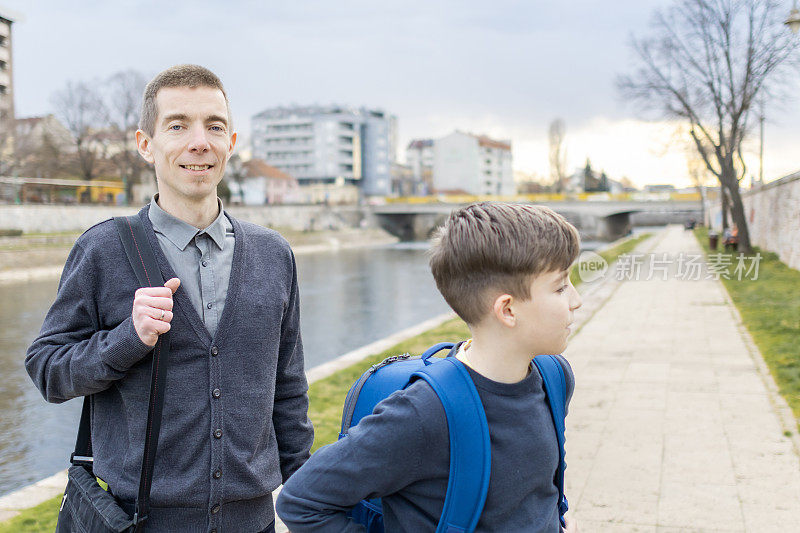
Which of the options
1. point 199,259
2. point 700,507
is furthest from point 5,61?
point 199,259

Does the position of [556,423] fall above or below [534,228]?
below

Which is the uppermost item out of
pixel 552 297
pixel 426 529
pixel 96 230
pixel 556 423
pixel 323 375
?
pixel 96 230

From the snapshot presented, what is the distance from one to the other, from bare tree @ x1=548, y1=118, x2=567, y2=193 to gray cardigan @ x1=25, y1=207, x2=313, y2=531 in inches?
3068

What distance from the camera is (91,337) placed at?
73.0 inches

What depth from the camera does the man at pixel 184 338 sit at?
183 centimetres

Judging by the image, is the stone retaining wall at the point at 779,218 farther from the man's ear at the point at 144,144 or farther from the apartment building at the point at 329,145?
the apartment building at the point at 329,145

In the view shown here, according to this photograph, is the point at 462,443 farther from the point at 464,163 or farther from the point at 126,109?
the point at 464,163

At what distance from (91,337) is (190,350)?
0.26m

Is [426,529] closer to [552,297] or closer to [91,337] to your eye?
[552,297]

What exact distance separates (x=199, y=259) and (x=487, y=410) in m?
0.96

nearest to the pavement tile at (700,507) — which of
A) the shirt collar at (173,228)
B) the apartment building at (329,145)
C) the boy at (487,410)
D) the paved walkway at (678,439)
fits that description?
the paved walkway at (678,439)

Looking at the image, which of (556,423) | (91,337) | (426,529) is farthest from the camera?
(91,337)

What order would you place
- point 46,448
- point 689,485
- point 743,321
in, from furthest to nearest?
point 743,321
point 46,448
point 689,485

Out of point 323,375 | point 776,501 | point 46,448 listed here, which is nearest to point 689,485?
point 776,501
